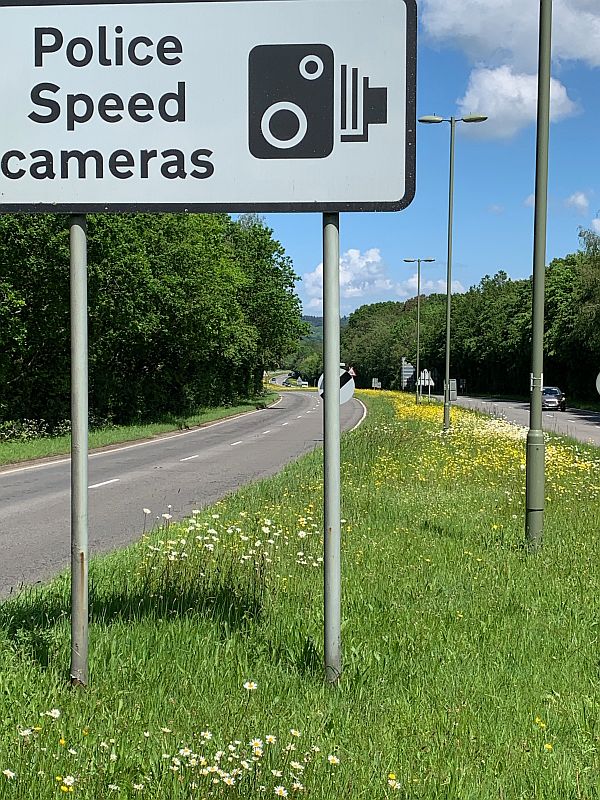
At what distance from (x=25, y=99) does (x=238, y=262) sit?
2256 inches

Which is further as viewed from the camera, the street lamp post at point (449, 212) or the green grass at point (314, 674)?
the street lamp post at point (449, 212)

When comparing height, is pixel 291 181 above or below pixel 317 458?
above

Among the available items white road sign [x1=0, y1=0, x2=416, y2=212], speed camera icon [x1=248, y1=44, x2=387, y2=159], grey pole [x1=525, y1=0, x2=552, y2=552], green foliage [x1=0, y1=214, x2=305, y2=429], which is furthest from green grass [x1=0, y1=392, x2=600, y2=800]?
green foliage [x1=0, y1=214, x2=305, y2=429]

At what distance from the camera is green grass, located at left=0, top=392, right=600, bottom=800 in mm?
3359

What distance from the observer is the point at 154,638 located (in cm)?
486

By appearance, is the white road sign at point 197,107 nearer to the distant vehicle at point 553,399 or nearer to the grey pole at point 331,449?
the grey pole at point 331,449

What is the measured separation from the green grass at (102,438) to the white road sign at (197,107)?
18405 millimetres

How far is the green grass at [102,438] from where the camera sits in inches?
928

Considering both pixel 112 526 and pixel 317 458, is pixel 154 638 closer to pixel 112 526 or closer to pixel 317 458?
pixel 112 526

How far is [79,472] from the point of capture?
168 inches

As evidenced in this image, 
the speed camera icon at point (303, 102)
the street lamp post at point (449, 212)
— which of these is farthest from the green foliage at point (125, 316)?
the speed camera icon at point (303, 102)

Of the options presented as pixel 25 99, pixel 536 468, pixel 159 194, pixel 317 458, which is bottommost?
pixel 317 458

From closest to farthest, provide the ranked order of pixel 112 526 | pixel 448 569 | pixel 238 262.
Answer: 1. pixel 448 569
2. pixel 112 526
3. pixel 238 262

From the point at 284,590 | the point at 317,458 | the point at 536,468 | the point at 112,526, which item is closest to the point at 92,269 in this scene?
the point at 317,458
